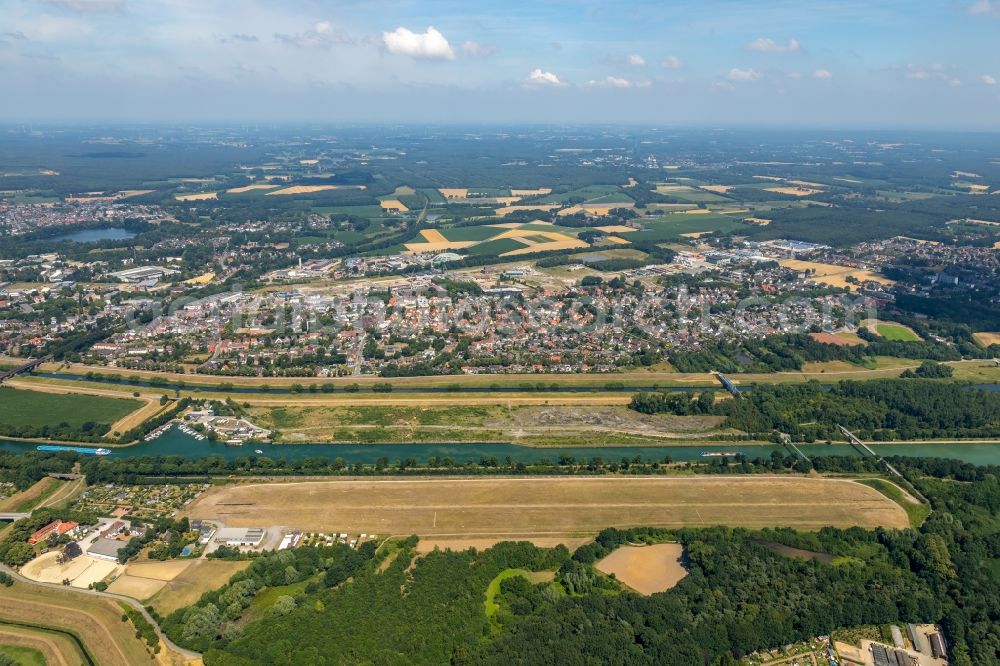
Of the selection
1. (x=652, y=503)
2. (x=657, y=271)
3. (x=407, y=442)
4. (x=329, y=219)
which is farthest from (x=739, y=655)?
(x=329, y=219)

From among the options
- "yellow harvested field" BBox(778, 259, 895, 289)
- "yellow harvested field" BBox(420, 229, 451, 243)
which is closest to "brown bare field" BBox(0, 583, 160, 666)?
"yellow harvested field" BBox(420, 229, 451, 243)

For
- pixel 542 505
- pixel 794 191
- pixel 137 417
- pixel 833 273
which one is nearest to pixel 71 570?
pixel 137 417

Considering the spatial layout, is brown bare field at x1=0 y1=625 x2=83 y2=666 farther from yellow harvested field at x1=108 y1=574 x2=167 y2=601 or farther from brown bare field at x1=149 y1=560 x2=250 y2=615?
brown bare field at x1=149 y1=560 x2=250 y2=615

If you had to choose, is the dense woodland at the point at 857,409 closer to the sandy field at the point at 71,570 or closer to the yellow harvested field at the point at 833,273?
the yellow harvested field at the point at 833,273

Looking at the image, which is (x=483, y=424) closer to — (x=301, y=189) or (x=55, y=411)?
(x=55, y=411)

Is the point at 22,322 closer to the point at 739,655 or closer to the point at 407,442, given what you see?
the point at 407,442

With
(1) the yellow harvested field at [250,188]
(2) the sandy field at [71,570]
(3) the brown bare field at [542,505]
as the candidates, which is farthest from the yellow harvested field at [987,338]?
(1) the yellow harvested field at [250,188]
